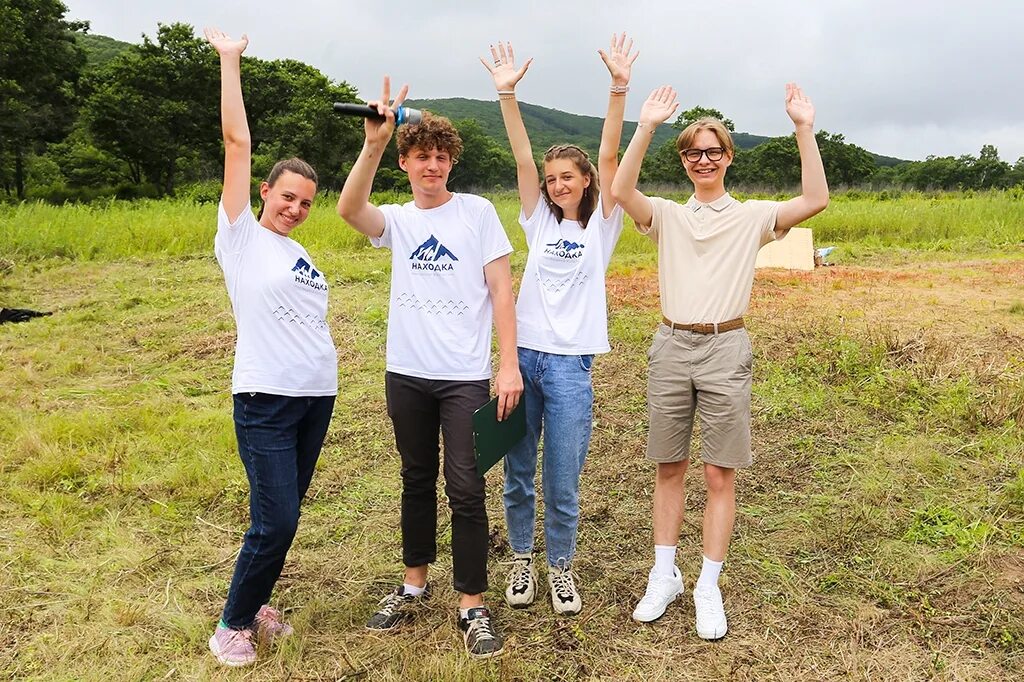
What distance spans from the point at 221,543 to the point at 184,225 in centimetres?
1170

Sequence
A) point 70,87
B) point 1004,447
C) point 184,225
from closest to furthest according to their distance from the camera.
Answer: point 1004,447, point 184,225, point 70,87

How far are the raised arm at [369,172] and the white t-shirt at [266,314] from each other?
0.25 metres

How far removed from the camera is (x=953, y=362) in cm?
507

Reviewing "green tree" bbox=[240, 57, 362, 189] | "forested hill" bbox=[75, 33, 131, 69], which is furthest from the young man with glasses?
"forested hill" bbox=[75, 33, 131, 69]

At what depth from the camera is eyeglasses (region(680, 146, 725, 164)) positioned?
2.58 metres

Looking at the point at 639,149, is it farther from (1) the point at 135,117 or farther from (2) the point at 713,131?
(1) the point at 135,117

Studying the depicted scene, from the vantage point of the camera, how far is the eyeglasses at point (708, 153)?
2.58 metres

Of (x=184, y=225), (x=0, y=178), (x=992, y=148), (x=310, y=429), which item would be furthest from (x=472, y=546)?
(x=992, y=148)

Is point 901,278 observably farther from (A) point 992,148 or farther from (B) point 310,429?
(A) point 992,148

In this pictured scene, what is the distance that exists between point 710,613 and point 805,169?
1546mm

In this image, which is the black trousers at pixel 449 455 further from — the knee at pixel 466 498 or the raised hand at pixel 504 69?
the raised hand at pixel 504 69

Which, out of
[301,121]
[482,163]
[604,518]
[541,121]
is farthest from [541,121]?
[604,518]

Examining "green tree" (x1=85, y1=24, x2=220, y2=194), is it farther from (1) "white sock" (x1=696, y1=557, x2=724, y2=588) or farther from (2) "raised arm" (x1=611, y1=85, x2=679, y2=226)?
(1) "white sock" (x1=696, y1=557, x2=724, y2=588)

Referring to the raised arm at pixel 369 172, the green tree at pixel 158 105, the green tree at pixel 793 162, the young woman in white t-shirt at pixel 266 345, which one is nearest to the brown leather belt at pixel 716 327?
the raised arm at pixel 369 172
